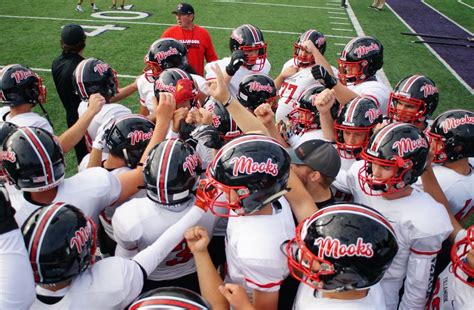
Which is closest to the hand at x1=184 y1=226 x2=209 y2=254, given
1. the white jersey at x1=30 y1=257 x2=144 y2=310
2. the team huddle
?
the team huddle

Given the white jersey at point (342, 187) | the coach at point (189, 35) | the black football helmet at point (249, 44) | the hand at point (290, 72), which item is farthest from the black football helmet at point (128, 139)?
the coach at point (189, 35)

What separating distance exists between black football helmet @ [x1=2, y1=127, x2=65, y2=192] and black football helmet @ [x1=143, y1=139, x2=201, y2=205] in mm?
606

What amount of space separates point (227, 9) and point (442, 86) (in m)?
9.29

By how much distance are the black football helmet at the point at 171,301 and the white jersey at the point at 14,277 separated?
490 millimetres

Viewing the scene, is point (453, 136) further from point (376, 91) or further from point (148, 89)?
point (148, 89)

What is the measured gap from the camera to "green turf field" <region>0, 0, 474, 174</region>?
998cm

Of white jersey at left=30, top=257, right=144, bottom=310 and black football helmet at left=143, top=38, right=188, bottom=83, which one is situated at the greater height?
black football helmet at left=143, top=38, right=188, bottom=83

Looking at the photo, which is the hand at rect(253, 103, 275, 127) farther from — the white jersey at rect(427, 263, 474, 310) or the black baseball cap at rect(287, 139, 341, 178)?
the white jersey at rect(427, 263, 474, 310)

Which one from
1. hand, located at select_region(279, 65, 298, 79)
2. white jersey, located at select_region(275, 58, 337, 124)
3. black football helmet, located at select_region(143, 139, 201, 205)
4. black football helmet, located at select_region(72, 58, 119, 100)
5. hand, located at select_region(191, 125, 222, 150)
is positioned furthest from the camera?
hand, located at select_region(279, 65, 298, 79)

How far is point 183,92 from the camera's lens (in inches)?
152

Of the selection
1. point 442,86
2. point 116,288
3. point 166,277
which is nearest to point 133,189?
point 166,277

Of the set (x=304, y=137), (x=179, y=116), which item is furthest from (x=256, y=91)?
(x=179, y=116)

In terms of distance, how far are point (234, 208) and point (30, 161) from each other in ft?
4.24

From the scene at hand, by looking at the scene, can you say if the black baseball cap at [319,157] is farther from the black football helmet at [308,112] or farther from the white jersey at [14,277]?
the white jersey at [14,277]
